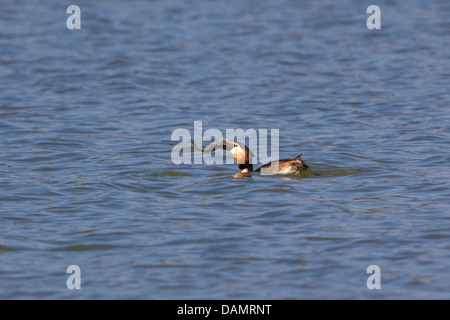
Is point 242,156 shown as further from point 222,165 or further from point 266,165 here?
point 222,165

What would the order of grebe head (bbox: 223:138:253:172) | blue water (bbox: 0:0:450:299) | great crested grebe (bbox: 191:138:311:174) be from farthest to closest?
grebe head (bbox: 223:138:253:172)
great crested grebe (bbox: 191:138:311:174)
blue water (bbox: 0:0:450:299)

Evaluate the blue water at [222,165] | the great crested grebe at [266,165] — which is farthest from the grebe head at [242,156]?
the blue water at [222,165]

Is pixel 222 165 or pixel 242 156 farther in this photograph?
pixel 222 165

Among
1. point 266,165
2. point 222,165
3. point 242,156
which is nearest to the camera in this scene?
point 242,156

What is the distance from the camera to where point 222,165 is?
11320 millimetres

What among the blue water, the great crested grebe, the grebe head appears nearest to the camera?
the blue water

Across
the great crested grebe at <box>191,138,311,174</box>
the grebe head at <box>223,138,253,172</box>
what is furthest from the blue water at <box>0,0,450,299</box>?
the grebe head at <box>223,138,253,172</box>

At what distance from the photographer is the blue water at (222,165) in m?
7.18

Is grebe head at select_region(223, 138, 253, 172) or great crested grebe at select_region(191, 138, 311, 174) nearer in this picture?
→ great crested grebe at select_region(191, 138, 311, 174)

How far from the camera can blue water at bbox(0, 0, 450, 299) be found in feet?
23.5

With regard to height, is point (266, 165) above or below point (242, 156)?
below

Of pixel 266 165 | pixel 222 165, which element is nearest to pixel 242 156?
pixel 266 165

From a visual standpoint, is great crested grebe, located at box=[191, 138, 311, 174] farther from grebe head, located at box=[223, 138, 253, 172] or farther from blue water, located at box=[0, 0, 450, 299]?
blue water, located at box=[0, 0, 450, 299]
